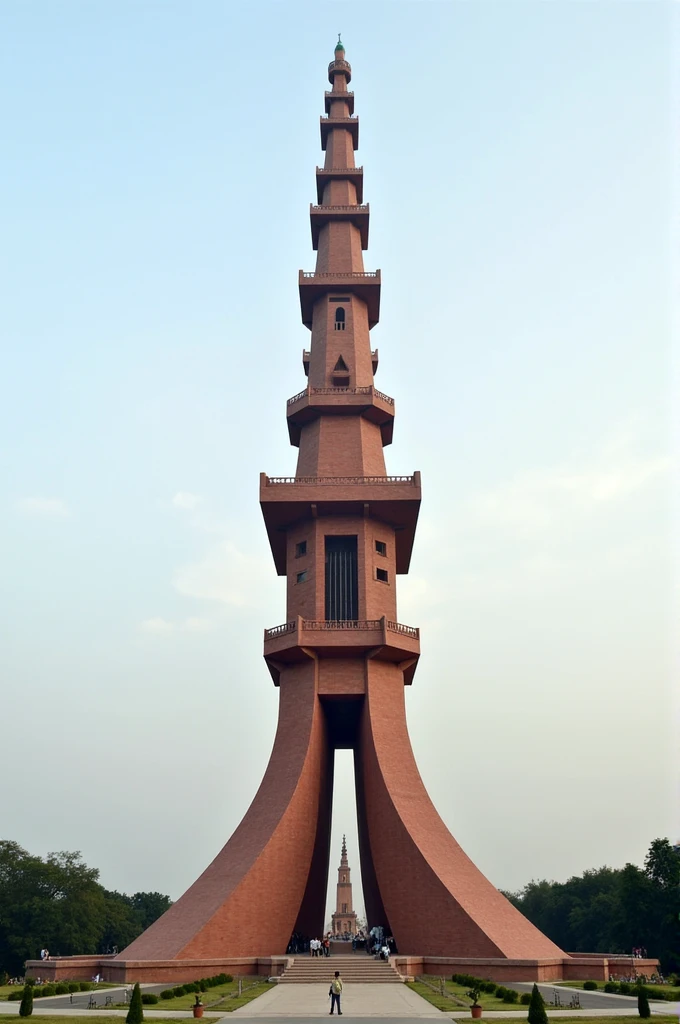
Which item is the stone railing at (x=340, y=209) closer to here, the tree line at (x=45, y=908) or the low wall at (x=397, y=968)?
the low wall at (x=397, y=968)

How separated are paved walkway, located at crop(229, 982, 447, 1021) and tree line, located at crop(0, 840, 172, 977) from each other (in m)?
32.5

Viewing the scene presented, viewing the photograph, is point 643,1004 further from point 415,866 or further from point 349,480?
point 349,480

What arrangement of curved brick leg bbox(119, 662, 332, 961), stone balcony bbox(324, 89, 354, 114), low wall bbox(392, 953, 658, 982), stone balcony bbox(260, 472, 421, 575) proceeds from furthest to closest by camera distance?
stone balcony bbox(324, 89, 354, 114), stone balcony bbox(260, 472, 421, 575), curved brick leg bbox(119, 662, 332, 961), low wall bbox(392, 953, 658, 982)

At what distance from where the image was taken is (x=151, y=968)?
93.8ft

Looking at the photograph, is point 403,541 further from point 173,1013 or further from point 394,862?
point 173,1013

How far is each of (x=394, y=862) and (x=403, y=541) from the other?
13732 millimetres

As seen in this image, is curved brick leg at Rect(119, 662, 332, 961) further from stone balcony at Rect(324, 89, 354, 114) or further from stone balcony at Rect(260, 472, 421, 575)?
stone balcony at Rect(324, 89, 354, 114)

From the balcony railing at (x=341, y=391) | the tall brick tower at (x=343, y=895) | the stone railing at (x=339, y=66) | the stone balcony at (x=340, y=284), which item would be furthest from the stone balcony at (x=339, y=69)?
the tall brick tower at (x=343, y=895)

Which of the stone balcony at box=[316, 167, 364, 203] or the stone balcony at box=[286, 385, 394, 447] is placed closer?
the stone balcony at box=[286, 385, 394, 447]

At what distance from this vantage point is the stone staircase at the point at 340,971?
2834cm

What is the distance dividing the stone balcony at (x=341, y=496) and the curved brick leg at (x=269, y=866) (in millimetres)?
6216

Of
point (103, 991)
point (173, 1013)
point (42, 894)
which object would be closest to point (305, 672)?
point (103, 991)

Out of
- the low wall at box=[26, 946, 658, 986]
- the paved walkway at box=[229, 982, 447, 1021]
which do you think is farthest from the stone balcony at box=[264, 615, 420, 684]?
the paved walkway at box=[229, 982, 447, 1021]

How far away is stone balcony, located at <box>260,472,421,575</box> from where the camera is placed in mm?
38156
